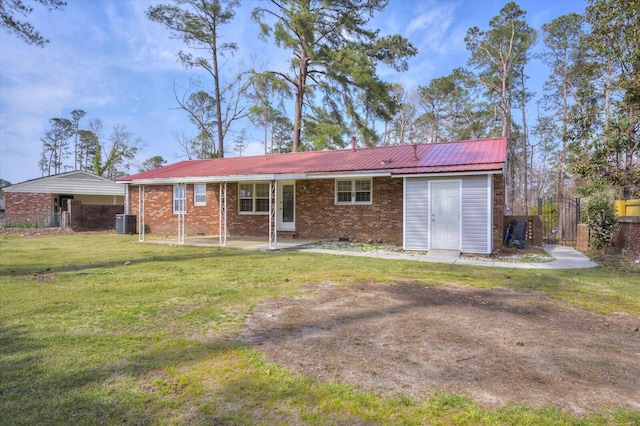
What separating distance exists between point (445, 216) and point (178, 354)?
9.34m

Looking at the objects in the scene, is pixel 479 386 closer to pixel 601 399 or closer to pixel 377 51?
pixel 601 399

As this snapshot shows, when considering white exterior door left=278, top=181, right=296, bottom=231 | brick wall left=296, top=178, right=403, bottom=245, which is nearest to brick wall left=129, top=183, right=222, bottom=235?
white exterior door left=278, top=181, right=296, bottom=231

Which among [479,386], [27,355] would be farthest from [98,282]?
[479,386]

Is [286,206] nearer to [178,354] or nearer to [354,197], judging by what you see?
[354,197]

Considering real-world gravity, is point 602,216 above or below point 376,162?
below

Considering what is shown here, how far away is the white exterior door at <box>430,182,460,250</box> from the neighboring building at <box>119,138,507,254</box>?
0.10 feet

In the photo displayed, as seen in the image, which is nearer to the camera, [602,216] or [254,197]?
[602,216]

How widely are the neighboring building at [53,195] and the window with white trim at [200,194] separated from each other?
7.60 meters

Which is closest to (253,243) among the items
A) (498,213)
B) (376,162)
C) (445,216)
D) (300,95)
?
(376,162)

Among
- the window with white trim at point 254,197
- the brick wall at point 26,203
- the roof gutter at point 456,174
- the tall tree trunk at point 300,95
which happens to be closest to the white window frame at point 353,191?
the roof gutter at point 456,174

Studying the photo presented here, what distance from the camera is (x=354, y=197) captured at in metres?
13.2

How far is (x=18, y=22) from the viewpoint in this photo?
34.3 ft

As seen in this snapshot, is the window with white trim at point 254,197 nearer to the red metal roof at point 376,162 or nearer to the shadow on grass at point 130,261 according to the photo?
the red metal roof at point 376,162

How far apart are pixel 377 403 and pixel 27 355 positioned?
3040mm
